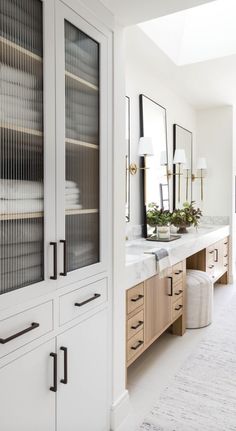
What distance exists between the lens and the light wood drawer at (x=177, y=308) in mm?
3004

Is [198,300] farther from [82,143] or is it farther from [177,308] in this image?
[82,143]

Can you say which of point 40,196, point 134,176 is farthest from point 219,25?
point 40,196

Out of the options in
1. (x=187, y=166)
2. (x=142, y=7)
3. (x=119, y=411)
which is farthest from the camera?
(x=187, y=166)

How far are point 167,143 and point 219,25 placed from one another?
4.43 feet

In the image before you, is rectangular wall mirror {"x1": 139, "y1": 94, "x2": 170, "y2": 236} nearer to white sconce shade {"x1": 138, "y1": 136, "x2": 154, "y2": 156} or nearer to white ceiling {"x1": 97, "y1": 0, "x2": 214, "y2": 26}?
white sconce shade {"x1": 138, "y1": 136, "x2": 154, "y2": 156}

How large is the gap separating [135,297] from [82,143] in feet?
3.80

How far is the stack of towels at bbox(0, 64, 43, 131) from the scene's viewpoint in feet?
3.90

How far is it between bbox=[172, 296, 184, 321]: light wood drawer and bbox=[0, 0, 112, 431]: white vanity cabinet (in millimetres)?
1284

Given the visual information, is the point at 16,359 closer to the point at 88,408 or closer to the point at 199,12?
the point at 88,408

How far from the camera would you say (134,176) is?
11.2 ft

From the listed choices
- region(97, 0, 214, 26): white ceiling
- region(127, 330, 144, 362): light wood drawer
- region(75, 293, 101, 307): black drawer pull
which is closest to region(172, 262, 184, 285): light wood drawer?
region(127, 330, 144, 362): light wood drawer

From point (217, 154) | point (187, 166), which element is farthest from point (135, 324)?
point (217, 154)

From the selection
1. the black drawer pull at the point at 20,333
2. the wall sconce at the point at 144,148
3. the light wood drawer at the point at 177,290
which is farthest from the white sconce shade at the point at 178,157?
the black drawer pull at the point at 20,333

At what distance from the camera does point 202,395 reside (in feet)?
7.60
